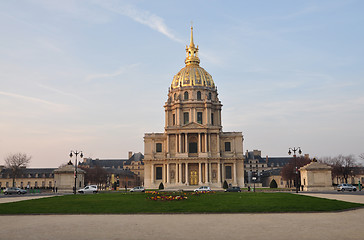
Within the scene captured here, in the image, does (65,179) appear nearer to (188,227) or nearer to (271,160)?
(188,227)

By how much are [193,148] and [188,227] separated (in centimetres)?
7859

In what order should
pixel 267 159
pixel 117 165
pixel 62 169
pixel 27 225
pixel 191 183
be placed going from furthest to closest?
pixel 117 165
pixel 267 159
pixel 191 183
pixel 62 169
pixel 27 225

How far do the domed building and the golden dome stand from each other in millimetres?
337

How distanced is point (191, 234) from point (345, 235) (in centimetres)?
549

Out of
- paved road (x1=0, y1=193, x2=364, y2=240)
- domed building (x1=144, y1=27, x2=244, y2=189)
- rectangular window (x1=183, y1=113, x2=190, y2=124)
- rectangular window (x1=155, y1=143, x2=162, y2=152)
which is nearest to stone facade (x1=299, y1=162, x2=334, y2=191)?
domed building (x1=144, y1=27, x2=244, y2=189)

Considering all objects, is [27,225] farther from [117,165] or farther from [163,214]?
[117,165]

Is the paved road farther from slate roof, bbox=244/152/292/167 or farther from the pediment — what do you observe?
slate roof, bbox=244/152/292/167

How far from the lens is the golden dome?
101500 mm

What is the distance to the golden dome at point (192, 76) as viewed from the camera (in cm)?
10150

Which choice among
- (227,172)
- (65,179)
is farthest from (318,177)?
(65,179)

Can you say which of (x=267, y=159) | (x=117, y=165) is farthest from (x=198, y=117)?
(x=117, y=165)

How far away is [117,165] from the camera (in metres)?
166

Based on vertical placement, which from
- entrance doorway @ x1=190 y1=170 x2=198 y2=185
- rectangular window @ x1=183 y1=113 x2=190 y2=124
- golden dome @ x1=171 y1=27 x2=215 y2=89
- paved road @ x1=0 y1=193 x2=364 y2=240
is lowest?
paved road @ x1=0 y1=193 x2=364 y2=240

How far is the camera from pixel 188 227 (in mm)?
15008
